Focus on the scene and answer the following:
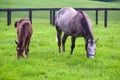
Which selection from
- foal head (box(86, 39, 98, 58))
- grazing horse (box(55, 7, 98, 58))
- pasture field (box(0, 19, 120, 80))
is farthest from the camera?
grazing horse (box(55, 7, 98, 58))

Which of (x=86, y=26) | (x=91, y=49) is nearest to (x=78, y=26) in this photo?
(x=86, y=26)

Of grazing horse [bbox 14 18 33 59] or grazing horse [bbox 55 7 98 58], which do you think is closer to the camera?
grazing horse [bbox 14 18 33 59]

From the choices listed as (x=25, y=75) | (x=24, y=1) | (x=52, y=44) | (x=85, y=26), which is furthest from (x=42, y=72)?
(x=24, y=1)

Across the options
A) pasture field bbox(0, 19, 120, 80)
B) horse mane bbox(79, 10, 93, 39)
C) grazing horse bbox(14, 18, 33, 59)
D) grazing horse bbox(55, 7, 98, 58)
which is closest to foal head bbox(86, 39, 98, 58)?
grazing horse bbox(55, 7, 98, 58)

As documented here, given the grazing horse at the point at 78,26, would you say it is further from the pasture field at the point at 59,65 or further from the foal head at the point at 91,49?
the pasture field at the point at 59,65

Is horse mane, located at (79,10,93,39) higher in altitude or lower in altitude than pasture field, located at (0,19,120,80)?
higher

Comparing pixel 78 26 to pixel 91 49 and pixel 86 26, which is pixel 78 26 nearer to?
pixel 86 26

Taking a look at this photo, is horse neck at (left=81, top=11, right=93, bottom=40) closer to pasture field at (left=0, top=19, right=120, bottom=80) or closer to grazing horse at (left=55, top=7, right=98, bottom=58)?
grazing horse at (left=55, top=7, right=98, bottom=58)

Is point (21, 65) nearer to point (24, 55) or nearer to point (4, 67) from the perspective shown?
point (4, 67)

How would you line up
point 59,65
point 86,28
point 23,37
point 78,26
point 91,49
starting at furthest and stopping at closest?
point 78,26 → point 86,28 → point 91,49 → point 23,37 → point 59,65

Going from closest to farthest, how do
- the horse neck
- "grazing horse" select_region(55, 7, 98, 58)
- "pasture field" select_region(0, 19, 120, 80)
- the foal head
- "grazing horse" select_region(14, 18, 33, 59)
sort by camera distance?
"pasture field" select_region(0, 19, 120, 80) < "grazing horse" select_region(14, 18, 33, 59) < the foal head < "grazing horse" select_region(55, 7, 98, 58) < the horse neck

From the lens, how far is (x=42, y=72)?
9742 millimetres

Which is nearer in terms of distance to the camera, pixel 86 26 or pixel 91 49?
pixel 91 49

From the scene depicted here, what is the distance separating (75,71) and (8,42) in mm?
6704
